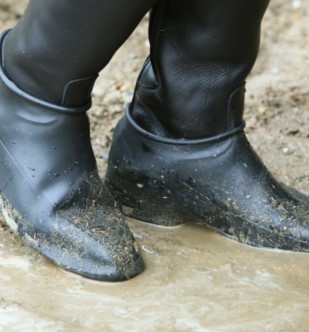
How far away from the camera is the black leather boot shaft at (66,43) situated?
1371mm

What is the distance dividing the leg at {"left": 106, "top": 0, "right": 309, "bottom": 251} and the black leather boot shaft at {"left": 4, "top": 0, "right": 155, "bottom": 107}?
0.19m

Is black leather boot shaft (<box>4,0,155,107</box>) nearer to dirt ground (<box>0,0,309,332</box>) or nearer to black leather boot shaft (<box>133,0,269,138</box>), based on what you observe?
black leather boot shaft (<box>133,0,269,138</box>)

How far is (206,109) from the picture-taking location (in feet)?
5.32

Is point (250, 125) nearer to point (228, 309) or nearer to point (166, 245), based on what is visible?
point (166, 245)

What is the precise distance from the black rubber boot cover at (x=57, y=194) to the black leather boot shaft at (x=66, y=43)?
0.10 feet

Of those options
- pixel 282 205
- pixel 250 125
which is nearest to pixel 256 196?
pixel 282 205

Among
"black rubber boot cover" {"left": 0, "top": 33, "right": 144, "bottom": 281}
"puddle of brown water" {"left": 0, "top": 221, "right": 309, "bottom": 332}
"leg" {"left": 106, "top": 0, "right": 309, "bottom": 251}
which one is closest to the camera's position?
"puddle of brown water" {"left": 0, "top": 221, "right": 309, "bottom": 332}

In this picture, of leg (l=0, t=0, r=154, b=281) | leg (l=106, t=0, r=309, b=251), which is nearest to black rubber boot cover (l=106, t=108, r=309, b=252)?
leg (l=106, t=0, r=309, b=251)

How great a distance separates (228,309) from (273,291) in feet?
0.39

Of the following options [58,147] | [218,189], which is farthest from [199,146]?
[58,147]

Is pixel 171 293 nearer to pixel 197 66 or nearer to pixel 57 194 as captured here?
pixel 57 194

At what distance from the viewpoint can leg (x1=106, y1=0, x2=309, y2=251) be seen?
1569mm

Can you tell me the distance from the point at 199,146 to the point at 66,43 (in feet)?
1.28

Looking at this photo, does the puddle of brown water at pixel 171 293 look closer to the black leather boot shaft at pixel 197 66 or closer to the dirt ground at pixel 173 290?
the dirt ground at pixel 173 290
